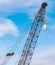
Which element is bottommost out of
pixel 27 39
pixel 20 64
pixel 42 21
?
pixel 20 64

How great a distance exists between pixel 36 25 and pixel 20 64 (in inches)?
889

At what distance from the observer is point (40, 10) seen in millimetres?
145500

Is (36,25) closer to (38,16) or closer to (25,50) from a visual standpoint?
(38,16)

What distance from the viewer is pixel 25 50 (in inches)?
5812

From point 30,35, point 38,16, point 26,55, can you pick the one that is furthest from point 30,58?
point 38,16

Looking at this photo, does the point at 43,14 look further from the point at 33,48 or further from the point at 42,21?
the point at 33,48

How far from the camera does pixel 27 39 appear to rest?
14638 cm

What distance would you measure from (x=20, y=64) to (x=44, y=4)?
34.4 meters

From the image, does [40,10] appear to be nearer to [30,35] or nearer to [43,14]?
[43,14]

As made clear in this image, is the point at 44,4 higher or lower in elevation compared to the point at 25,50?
higher

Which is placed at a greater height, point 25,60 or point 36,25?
point 36,25

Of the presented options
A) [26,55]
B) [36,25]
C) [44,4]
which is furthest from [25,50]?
[44,4]

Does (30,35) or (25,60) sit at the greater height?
(30,35)

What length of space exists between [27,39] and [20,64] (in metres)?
14.6
